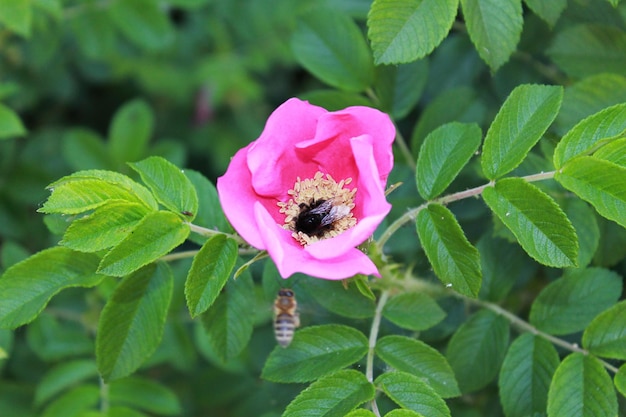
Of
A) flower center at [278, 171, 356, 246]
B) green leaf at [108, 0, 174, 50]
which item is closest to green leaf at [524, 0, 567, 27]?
flower center at [278, 171, 356, 246]

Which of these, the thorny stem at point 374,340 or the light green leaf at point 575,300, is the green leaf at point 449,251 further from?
the light green leaf at point 575,300

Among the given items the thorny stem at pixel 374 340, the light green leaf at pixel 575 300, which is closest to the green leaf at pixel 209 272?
Answer: the thorny stem at pixel 374 340

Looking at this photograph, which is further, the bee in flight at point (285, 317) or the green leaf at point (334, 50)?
the green leaf at point (334, 50)

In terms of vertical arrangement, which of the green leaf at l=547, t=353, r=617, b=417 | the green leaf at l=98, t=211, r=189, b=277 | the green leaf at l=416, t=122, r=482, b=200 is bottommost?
the green leaf at l=547, t=353, r=617, b=417

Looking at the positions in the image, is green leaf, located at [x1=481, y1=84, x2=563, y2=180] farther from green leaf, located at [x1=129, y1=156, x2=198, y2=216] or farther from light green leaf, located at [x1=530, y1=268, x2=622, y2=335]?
green leaf, located at [x1=129, y1=156, x2=198, y2=216]

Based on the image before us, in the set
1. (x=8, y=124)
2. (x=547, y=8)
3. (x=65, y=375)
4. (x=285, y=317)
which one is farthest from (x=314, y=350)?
(x=8, y=124)

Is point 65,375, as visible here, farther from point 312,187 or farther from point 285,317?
point 312,187

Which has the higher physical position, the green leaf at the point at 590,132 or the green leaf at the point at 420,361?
the green leaf at the point at 590,132
